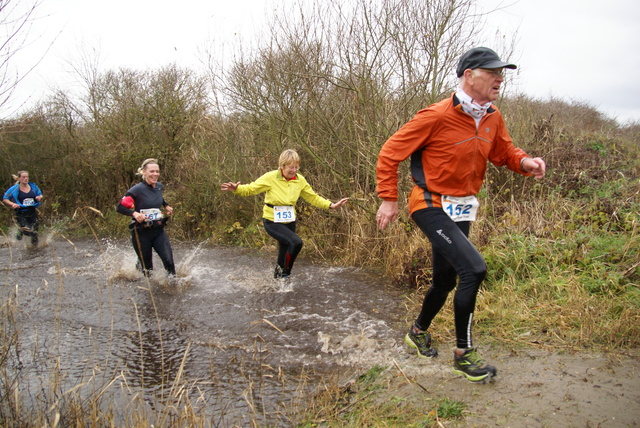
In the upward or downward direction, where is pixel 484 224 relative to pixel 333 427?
upward

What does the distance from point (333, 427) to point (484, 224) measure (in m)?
4.03

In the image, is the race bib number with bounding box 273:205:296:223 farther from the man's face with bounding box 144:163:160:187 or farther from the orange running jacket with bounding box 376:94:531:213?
the orange running jacket with bounding box 376:94:531:213

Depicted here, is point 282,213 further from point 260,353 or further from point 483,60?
point 483,60

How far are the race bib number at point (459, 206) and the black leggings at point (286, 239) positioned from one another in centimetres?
298

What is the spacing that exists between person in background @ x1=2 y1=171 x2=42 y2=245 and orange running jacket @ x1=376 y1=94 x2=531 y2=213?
35.1 ft

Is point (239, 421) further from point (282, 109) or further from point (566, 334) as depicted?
point (282, 109)

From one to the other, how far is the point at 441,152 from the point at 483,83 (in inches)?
20.8

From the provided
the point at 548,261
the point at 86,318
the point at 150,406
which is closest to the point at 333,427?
the point at 150,406

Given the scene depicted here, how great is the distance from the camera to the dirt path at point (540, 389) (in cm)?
275

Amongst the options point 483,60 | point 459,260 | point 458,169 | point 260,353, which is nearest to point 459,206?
point 458,169

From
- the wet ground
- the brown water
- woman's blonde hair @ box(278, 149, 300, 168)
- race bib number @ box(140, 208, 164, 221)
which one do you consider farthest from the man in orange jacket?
race bib number @ box(140, 208, 164, 221)

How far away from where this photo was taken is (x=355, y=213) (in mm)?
8156

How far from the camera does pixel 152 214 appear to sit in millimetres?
6602

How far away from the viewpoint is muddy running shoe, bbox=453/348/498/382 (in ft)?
10.6
